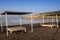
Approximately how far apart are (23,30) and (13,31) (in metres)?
1.07

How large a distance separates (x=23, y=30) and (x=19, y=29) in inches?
33.2

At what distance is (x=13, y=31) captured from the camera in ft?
38.8

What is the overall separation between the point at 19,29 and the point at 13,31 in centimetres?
66

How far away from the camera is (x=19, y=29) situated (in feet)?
38.0

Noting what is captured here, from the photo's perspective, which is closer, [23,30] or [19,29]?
[19,29]

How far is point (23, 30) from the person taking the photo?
40.5 feet
